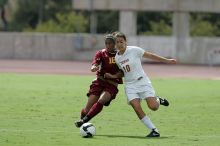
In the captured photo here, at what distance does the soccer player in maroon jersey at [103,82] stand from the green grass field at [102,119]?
426mm

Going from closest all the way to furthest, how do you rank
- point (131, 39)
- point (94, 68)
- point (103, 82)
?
point (94, 68)
point (103, 82)
point (131, 39)

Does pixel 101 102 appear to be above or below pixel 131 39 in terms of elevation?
above

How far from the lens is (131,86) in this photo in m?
14.2

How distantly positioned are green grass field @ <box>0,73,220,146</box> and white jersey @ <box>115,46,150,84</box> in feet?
3.43

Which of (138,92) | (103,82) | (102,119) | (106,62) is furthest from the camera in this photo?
(102,119)

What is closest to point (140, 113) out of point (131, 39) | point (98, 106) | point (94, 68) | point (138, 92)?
point (138, 92)

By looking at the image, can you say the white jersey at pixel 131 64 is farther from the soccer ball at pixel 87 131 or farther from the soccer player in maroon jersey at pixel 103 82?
the soccer ball at pixel 87 131

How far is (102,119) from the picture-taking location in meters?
17.1

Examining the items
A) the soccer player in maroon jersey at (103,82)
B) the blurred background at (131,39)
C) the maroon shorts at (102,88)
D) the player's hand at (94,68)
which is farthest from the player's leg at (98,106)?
the blurred background at (131,39)

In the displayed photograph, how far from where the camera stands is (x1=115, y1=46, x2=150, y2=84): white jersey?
14180 millimetres

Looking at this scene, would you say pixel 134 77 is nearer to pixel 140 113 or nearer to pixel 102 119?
pixel 140 113

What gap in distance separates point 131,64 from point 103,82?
3.56ft

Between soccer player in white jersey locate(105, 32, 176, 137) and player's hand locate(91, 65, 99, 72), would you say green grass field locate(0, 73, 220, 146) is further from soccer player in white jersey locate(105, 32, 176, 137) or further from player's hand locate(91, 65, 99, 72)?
player's hand locate(91, 65, 99, 72)

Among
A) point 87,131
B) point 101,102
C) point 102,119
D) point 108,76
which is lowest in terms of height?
point 102,119
